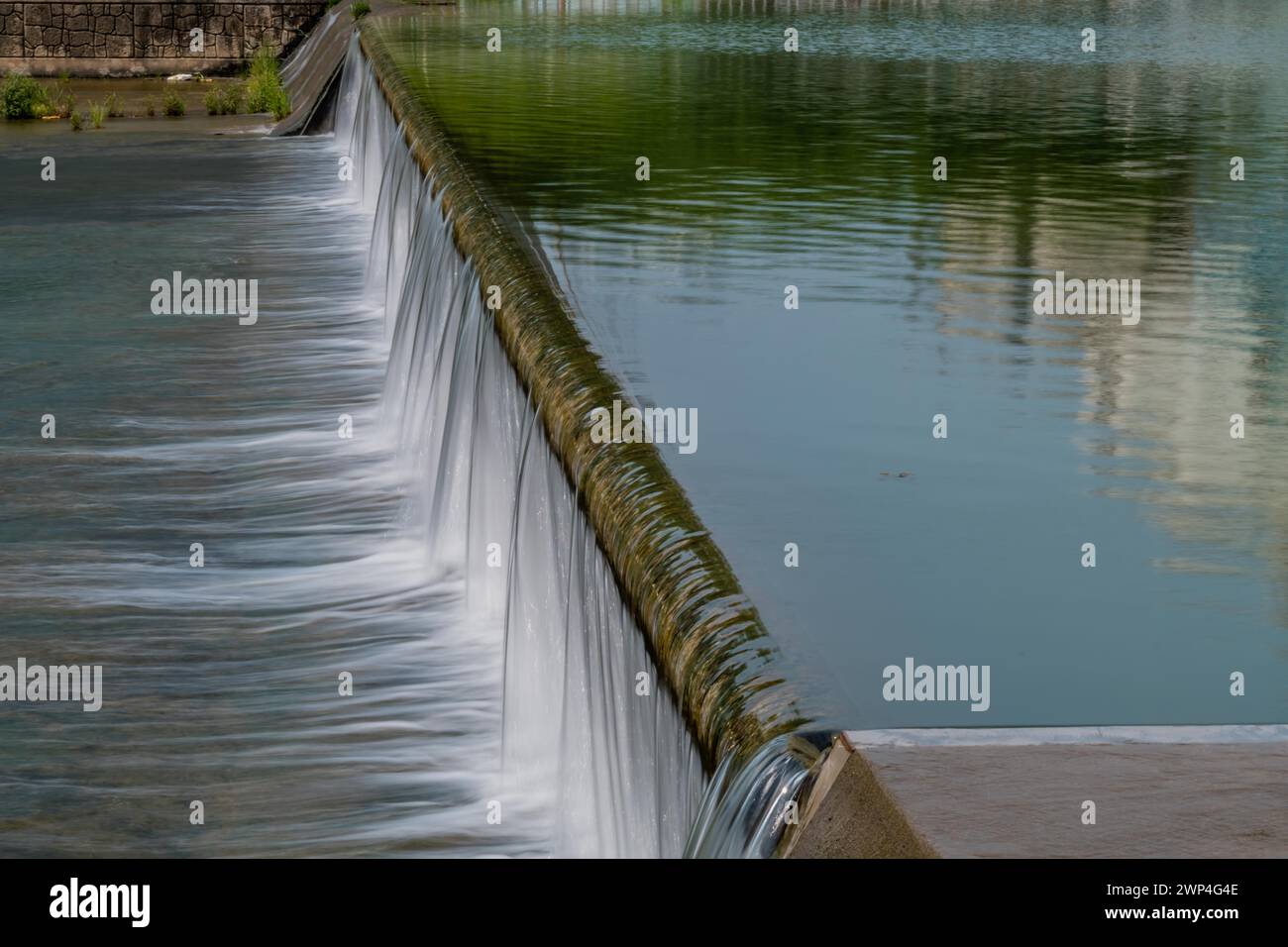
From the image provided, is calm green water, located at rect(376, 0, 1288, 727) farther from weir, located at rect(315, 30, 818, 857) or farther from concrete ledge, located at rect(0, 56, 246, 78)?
concrete ledge, located at rect(0, 56, 246, 78)

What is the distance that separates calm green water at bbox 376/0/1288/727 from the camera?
404 centimetres

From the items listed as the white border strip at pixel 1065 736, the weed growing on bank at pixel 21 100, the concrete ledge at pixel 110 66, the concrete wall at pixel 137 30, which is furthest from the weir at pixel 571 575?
the concrete ledge at pixel 110 66

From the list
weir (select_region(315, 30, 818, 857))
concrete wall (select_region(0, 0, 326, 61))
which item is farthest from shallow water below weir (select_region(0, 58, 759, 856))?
concrete wall (select_region(0, 0, 326, 61))

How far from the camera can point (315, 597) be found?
7539 mm

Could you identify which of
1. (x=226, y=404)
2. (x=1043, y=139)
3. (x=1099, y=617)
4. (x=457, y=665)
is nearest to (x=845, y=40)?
(x=1043, y=139)

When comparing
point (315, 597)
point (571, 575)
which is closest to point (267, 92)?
point (315, 597)

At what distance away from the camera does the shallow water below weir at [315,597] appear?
533 cm

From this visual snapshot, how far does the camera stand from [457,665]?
6.71 m

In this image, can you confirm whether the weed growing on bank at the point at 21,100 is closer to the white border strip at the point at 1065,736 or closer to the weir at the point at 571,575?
the weir at the point at 571,575

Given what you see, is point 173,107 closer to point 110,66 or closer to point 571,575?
point 110,66

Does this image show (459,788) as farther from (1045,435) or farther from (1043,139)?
(1043,139)

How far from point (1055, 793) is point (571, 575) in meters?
2.62

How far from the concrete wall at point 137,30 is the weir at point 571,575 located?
52.4 feet

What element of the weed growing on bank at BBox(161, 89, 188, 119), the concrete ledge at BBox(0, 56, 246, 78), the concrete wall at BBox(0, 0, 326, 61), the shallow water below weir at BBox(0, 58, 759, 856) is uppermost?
the concrete wall at BBox(0, 0, 326, 61)
